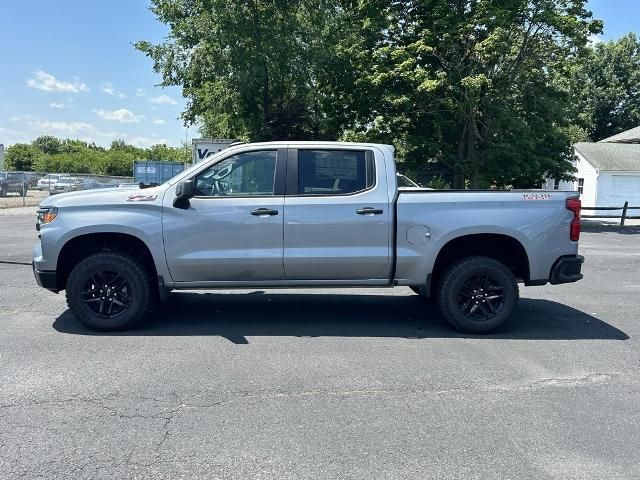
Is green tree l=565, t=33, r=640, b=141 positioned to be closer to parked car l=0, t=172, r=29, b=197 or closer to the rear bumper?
parked car l=0, t=172, r=29, b=197

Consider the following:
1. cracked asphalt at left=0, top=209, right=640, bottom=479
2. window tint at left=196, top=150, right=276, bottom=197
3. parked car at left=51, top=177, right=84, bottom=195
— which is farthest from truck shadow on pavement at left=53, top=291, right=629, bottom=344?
parked car at left=51, top=177, right=84, bottom=195

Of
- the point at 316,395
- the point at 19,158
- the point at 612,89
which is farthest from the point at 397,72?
the point at 19,158

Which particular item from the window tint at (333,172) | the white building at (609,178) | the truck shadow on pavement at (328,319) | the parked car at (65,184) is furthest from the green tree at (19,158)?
the window tint at (333,172)

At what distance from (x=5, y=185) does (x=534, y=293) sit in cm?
3660

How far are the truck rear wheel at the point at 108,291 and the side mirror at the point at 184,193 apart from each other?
2.62 feet

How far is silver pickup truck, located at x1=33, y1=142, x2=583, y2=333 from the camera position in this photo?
19.8 ft

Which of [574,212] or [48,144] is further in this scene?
[48,144]

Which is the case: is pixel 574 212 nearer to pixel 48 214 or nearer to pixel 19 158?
pixel 48 214

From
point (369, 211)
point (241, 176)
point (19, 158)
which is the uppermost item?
point (19, 158)

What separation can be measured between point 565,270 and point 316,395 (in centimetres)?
333

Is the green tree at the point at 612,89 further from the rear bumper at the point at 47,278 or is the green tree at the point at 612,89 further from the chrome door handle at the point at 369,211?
the rear bumper at the point at 47,278

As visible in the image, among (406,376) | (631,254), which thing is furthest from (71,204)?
(631,254)

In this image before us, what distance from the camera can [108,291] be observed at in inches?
242

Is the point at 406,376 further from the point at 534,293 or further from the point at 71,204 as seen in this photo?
the point at 534,293
